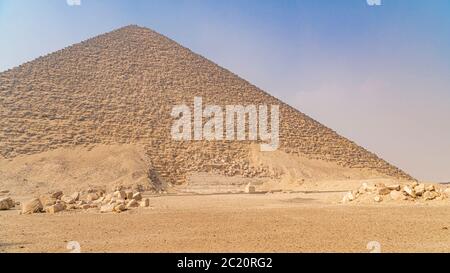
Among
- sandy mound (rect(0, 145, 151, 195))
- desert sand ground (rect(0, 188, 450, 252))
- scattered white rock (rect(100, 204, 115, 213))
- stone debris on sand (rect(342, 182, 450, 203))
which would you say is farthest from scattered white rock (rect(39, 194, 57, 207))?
sandy mound (rect(0, 145, 151, 195))

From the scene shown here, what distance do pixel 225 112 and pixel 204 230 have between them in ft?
129

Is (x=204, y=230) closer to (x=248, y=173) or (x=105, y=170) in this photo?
(x=105, y=170)

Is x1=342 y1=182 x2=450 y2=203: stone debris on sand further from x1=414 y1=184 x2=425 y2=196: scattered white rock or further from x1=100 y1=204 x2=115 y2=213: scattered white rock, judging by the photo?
x1=100 y1=204 x2=115 y2=213: scattered white rock

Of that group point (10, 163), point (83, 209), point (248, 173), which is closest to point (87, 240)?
point (83, 209)

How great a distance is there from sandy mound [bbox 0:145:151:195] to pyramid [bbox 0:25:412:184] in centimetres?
168

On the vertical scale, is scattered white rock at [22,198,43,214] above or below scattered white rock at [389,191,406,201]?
below

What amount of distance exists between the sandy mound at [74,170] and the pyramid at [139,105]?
5.51ft

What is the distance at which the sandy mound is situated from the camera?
2684 cm

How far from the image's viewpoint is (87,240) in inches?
279

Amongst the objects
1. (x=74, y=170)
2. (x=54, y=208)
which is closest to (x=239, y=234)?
(x=54, y=208)

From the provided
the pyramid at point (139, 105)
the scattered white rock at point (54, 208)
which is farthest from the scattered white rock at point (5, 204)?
the pyramid at point (139, 105)

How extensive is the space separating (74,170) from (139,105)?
16.2m

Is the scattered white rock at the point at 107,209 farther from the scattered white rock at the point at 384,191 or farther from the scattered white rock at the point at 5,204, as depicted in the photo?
the scattered white rock at the point at 384,191

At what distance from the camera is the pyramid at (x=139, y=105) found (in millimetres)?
37062
